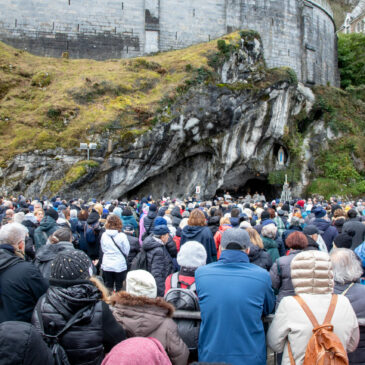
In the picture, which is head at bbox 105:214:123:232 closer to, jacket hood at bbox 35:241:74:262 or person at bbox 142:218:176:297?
person at bbox 142:218:176:297

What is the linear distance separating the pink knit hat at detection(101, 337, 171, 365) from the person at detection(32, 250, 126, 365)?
496 millimetres

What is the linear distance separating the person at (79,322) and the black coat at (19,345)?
0.44 m

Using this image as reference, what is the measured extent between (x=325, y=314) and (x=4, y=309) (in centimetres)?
280

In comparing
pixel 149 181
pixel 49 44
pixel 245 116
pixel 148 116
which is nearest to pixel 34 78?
pixel 49 44

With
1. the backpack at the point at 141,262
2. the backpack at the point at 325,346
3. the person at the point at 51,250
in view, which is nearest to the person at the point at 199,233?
the backpack at the point at 141,262

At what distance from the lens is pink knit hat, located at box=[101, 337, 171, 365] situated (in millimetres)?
2023

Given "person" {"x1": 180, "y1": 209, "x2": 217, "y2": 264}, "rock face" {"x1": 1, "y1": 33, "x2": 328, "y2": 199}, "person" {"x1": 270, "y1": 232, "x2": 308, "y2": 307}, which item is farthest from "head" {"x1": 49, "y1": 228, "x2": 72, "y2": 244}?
"rock face" {"x1": 1, "y1": 33, "x2": 328, "y2": 199}

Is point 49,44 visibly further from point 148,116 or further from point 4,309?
point 4,309

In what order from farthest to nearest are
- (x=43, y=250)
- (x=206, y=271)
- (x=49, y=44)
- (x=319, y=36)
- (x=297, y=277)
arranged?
1. (x=319, y=36)
2. (x=49, y=44)
3. (x=43, y=250)
4. (x=206, y=271)
5. (x=297, y=277)

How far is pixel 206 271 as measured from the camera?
3.16m

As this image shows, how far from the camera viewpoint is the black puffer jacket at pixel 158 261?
17.1 feet

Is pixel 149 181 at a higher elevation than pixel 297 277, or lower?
higher

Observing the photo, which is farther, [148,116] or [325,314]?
[148,116]

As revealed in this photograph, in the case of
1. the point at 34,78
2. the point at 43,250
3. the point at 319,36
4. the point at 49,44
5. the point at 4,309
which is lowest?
the point at 4,309
